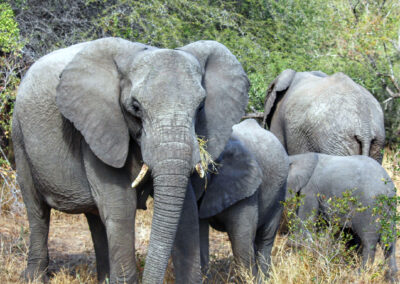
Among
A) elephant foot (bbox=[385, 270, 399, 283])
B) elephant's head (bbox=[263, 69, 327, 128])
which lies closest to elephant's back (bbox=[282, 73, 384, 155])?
elephant's head (bbox=[263, 69, 327, 128])

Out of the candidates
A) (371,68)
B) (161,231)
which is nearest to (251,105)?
(371,68)

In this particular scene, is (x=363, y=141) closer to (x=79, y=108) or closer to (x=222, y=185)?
(x=222, y=185)

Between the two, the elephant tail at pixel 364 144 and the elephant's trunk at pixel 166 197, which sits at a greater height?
the elephant's trunk at pixel 166 197

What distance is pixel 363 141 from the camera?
686cm

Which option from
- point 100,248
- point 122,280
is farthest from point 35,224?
point 122,280

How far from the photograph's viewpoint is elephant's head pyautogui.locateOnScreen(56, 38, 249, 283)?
3395mm

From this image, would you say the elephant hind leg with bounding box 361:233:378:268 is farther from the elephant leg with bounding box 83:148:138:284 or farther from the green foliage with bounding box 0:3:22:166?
the green foliage with bounding box 0:3:22:166

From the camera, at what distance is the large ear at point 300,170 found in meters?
5.71

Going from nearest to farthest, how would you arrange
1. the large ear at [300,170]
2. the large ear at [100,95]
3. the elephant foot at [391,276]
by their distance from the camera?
the large ear at [100,95] → the elephant foot at [391,276] → the large ear at [300,170]

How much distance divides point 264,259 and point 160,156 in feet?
6.21

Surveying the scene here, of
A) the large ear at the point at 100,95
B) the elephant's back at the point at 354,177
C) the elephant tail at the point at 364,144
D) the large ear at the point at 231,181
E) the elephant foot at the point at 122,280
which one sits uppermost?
the large ear at the point at 100,95

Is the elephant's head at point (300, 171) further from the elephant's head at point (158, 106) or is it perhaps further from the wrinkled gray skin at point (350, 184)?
the elephant's head at point (158, 106)

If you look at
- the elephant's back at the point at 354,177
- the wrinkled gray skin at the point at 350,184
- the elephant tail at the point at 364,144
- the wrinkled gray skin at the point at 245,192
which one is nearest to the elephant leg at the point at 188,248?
the wrinkled gray skin at the point at 245,192

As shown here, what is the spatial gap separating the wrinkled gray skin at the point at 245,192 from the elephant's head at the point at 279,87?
342 cm
